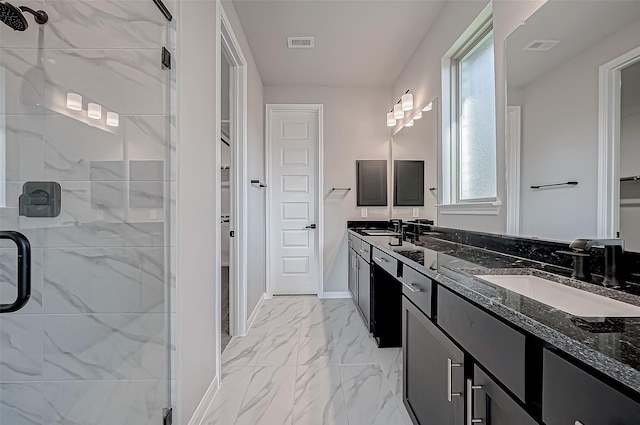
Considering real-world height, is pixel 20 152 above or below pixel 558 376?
above

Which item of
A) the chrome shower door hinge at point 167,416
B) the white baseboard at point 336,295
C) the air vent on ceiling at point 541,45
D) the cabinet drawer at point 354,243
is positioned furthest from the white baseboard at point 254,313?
the air vent on ceiling at point 541,45

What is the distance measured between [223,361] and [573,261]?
227 centimetres

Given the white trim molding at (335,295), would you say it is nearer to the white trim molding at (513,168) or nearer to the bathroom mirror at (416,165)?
the bathroom mirror at (416,165)

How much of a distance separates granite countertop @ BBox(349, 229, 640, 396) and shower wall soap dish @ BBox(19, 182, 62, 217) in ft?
5.38

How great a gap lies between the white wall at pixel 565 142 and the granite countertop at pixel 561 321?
229 mm

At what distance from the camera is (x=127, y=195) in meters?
1.51

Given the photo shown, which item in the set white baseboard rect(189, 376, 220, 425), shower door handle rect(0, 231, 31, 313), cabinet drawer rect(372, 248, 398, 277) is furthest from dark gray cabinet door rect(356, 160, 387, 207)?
shower door handle rect(0, 231, 31, 313)

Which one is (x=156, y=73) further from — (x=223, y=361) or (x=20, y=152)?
(x=223, y=361)

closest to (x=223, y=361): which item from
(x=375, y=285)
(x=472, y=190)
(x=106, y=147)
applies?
(x=375, y=285)

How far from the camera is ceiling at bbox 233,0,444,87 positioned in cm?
264

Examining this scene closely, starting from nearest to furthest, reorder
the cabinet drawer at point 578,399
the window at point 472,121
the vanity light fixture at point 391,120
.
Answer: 1. the cabinet drawer at point 578,399
2. the window at point 472,121
3. the vanity light fixture at point 391,120

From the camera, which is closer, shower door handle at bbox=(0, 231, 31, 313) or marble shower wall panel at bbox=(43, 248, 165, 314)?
shower door handle at bbox=(0, 231, 31, 313)

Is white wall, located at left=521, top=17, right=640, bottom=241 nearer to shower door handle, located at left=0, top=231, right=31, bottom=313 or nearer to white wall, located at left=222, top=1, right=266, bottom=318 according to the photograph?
shower door handle, located at left=0, top=231, right=31, bottom=313

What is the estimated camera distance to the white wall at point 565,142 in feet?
3.93
